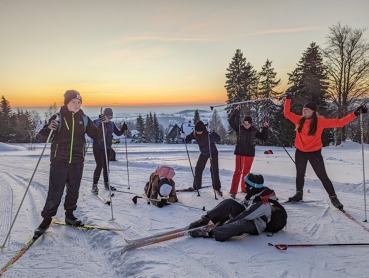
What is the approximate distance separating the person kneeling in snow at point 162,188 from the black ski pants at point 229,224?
2.01 m

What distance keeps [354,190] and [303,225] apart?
345 centimetres

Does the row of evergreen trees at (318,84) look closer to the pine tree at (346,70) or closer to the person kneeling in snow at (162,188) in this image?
the pine tree at (346,70)

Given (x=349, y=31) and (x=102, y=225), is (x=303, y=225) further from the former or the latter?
(x=349, y=31)

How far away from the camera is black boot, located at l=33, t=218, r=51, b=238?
4.63m

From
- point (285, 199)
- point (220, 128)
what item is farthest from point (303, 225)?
point (220, 128)

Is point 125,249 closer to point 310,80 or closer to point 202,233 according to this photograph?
point 202,233

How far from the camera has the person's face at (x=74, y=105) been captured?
4.86m

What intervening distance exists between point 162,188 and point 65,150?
7.92 feet

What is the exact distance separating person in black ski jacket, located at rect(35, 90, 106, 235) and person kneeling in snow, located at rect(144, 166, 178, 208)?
1.87m

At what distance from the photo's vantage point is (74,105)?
4.88m

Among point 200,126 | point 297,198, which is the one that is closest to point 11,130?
point 200,126

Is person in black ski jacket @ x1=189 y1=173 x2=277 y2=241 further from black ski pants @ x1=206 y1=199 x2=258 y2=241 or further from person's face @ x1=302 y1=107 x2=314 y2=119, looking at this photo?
person's face @ x1=302 y1=107 x2=314 y2=119

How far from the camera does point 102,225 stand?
5141 mm

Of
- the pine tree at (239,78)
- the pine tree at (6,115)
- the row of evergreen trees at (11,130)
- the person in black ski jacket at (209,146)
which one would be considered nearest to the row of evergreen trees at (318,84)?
the pine tree at (239,78)
